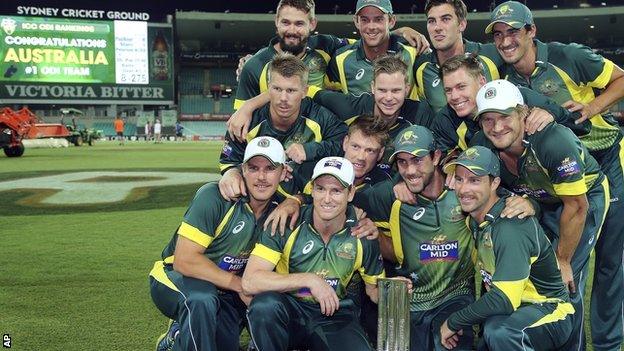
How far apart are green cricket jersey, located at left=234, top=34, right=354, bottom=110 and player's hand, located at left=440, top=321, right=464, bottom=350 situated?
8.37ft

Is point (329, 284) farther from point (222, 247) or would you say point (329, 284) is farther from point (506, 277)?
point (506, 277)

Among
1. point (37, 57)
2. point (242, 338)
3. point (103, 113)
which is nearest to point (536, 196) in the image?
point (242, 338)

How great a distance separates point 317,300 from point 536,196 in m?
1.60

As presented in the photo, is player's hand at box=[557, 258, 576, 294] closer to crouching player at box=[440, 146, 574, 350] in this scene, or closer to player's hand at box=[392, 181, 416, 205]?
crouching player at box=[440, 146, 574, 350]

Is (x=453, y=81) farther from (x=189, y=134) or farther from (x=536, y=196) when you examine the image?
(x=189, y=134)

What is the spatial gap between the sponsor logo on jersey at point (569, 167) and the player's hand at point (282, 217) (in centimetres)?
163

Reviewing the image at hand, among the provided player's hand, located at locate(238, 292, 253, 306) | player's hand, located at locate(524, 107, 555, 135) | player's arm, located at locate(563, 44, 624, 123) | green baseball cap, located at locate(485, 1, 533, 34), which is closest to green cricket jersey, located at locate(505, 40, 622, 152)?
player's arm, located at locate(563, 44, 624, 123)

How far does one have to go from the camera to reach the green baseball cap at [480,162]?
12.2 feet

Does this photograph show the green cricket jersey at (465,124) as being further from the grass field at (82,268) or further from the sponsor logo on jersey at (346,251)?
the grass field at (82,268)

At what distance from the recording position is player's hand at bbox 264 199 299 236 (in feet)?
13.3

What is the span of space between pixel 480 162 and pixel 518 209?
338mm

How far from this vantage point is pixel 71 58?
147 feet

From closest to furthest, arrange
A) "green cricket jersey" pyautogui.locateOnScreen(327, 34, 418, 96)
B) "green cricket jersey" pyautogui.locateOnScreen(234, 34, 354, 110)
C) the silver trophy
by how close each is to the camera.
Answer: the silver trophy → "green cricket jersey" pyautogui.locateOnScreen(327, 34, 418, 96) → "green cricket jersey" pyautogui.locateOnScreen(234, 34, 354, 110)

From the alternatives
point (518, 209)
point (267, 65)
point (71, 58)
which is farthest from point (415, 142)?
point (71, 58)
